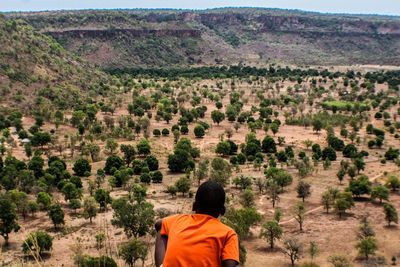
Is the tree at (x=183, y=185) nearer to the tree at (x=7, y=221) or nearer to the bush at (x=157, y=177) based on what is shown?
the bush at (x=157, y=177)

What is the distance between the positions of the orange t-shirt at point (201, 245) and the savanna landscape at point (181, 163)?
1319 mm

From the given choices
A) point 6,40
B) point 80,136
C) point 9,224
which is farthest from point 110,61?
point 9,224

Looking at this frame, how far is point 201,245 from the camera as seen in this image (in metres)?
5.34

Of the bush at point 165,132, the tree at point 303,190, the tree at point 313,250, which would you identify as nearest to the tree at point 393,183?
the tree at point 303,190

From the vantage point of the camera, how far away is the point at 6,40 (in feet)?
329

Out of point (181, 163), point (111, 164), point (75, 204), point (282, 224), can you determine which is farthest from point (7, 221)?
point (181, 163)

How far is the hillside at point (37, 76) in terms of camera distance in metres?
88.9

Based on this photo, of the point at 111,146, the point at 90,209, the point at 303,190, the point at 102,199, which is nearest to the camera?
the point at 90,209

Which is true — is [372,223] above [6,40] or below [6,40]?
below

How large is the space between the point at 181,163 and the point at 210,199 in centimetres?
5072

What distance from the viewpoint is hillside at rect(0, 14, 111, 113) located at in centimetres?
8894

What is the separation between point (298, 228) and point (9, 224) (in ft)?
72.3

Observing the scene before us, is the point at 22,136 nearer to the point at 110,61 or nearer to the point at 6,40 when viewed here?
the point at 6,40

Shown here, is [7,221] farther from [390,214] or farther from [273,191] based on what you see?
[390,214]
